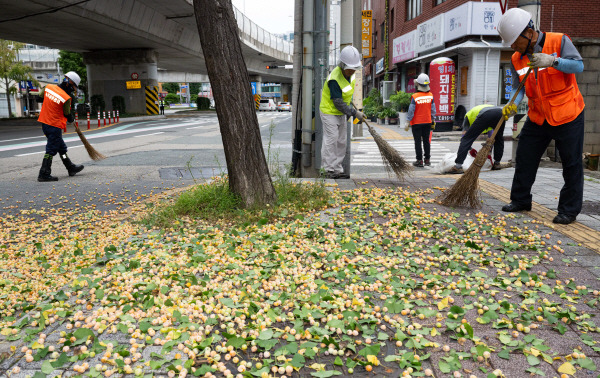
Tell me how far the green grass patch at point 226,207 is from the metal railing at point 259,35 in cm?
2948

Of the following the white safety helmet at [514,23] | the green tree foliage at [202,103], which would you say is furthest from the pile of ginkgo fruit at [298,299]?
the green tree foliage at [202,103]

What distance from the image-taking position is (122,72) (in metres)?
36.0

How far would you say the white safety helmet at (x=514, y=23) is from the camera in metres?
4.89

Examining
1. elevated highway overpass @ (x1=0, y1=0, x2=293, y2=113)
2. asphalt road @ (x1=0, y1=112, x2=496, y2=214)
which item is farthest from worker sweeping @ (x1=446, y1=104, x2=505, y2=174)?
elevated highway overpass @ (x1=0, y1=0, x2=293, y2=113)

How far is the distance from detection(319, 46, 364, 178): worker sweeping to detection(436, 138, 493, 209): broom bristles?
226 cm

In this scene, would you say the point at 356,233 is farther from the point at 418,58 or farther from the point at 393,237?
the point at 418,58

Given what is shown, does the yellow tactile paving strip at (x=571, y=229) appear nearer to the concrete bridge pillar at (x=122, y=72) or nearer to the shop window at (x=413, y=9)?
the shop window at (x=413, y=9)

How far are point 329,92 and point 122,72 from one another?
3203cm

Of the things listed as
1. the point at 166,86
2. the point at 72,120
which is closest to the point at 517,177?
the point at 72,120

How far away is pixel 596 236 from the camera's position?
183 inches

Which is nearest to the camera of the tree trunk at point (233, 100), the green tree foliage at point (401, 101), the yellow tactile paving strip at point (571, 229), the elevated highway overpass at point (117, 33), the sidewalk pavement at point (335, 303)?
the sidewalk pavement at point (335, 303)

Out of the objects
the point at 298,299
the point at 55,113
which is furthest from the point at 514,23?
the point at 55,113

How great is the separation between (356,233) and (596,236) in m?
2.23

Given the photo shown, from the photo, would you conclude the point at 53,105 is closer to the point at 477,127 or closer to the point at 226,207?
the point at 226,207
